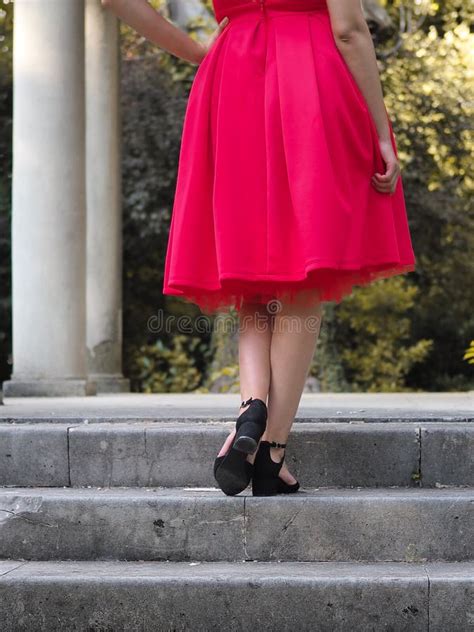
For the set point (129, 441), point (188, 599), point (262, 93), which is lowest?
point (188, 599)

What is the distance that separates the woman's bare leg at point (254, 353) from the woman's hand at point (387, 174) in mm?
493

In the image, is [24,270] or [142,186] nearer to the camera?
[24,270]

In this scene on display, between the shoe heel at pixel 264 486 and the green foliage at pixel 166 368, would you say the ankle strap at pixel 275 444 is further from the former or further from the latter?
the green foliage at pixel 166 368

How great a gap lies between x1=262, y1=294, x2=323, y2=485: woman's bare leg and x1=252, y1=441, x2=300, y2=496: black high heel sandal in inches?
0.6

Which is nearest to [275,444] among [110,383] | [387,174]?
[387,174]

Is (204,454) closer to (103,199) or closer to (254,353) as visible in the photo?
(254,353)

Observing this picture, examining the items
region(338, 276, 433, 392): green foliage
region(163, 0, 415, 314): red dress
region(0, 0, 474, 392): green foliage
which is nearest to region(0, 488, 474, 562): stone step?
region(163, 0, 415, 314): red dress

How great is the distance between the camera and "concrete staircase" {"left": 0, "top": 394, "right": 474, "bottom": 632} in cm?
274

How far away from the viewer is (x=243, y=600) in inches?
108

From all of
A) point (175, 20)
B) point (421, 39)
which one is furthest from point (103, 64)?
point (421, 39)

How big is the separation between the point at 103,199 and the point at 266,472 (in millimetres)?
6207

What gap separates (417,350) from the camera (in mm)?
13188

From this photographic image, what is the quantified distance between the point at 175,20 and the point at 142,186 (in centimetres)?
207

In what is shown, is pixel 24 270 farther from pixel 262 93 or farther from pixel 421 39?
pixel 421 39
